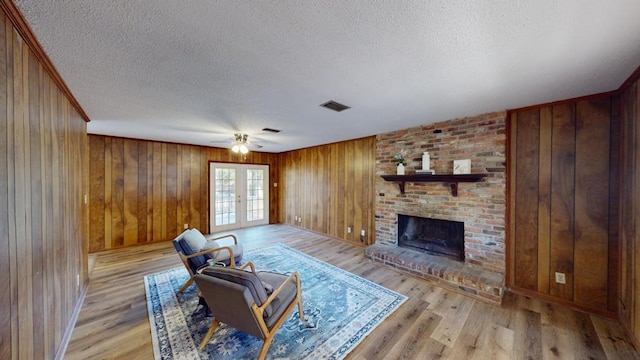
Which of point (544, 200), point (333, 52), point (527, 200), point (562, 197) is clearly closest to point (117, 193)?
point (333, 52)

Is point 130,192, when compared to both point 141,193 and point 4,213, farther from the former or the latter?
point 4,213

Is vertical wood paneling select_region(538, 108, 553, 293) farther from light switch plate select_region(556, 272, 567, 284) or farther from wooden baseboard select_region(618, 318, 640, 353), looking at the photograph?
wooden baseboard select_region(618, 318, 640, 353)

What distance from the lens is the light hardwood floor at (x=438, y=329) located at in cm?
192

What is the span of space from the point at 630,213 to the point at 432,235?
2.02 m

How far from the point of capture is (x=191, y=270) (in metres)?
2.77

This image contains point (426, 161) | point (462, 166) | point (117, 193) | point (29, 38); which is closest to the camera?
point (29, 38)

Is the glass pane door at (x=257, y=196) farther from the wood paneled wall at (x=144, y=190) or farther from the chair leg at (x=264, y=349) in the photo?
the chair leg at (x=264, y=349)

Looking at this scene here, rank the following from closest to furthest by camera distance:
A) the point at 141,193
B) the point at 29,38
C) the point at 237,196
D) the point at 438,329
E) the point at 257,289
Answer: the point at 29,38, the point at 257,289, the point at 438,329, the point at 141,193, the point at 237,196

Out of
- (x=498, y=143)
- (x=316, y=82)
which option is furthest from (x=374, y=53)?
(x=498, y=143)

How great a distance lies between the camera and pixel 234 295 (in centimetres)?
171

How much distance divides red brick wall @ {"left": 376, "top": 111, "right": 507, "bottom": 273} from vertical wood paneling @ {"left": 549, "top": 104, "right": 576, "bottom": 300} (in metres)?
0.47

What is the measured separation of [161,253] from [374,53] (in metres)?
5.11

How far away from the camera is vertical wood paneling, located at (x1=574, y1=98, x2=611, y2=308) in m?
2.41

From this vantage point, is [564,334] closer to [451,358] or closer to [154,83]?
[451,358]
